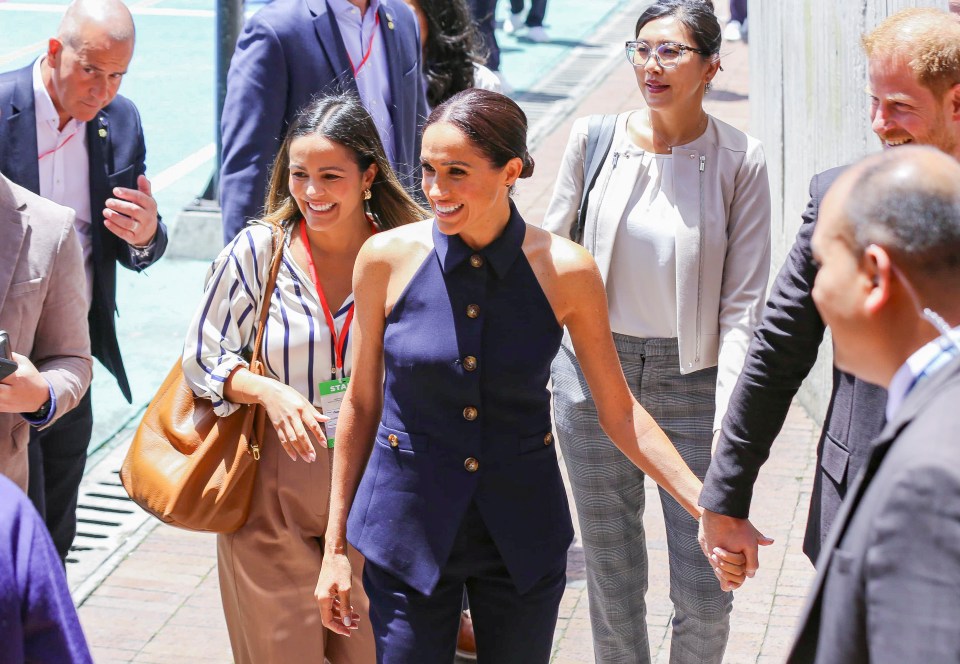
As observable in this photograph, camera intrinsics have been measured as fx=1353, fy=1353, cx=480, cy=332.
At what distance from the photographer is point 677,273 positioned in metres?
3.97

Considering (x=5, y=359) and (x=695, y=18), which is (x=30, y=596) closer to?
(x=5, y=359)

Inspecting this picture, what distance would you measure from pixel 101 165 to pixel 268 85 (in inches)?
24.7

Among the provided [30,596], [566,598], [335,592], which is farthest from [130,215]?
[30,596]

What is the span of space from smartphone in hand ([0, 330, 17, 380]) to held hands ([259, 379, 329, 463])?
629mm

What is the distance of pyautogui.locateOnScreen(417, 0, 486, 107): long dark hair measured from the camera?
5766mm

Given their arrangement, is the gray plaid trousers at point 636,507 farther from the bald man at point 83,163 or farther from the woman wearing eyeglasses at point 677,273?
the bald man at point 83,163

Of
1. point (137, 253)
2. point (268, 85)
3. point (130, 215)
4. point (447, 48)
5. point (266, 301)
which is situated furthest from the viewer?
point (447, 48)

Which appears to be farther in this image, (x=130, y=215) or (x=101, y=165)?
(x=101, y=165)

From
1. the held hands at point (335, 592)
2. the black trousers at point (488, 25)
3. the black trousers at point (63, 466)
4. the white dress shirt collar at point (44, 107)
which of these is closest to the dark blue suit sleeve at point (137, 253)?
the white dress shirt collar at point (44, 107)

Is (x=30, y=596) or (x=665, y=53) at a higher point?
(x=665, y=53)

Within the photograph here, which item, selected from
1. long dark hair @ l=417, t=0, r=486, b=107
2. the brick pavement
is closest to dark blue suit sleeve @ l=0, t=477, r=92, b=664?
the brick pavement

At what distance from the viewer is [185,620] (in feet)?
16.8

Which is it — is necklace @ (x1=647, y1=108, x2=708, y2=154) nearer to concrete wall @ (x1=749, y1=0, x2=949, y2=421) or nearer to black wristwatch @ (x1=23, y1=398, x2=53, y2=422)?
concrete wall @ (x1=749, y1=0, x2=949, y2=421)

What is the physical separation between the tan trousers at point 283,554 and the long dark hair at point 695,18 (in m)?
1.63
